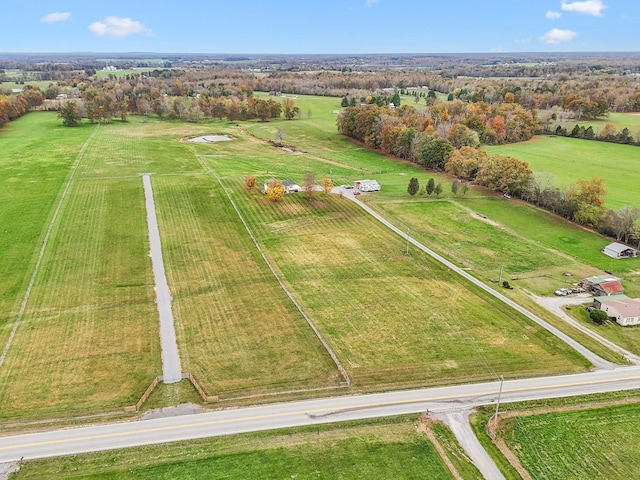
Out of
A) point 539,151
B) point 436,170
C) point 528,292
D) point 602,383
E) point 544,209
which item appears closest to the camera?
point 602,383

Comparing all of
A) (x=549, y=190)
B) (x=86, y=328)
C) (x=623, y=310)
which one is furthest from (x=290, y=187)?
(x=623, y=310)

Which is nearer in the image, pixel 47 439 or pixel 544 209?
Answer: pixel 47 439

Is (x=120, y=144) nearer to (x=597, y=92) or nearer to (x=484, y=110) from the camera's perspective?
(x=484, y=110)

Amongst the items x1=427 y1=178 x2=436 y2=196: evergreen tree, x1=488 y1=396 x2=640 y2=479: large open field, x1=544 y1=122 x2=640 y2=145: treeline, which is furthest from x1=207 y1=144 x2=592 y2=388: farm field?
x1=544 y1=122 x2=640 y2=145: treeline

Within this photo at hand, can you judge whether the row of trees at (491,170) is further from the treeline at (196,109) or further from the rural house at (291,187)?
the treeline at (196,109)

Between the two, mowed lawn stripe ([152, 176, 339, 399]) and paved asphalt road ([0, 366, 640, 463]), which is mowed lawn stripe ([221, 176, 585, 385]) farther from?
mowed lawn stripe ([152, 176, 339, 399])

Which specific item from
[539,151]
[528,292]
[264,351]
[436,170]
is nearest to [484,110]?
[539,151]

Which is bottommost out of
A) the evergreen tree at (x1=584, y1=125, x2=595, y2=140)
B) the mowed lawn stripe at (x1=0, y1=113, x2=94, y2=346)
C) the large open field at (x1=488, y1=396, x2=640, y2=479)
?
the large open field at (x1=488, y1=396, x2=640, y2=479)
